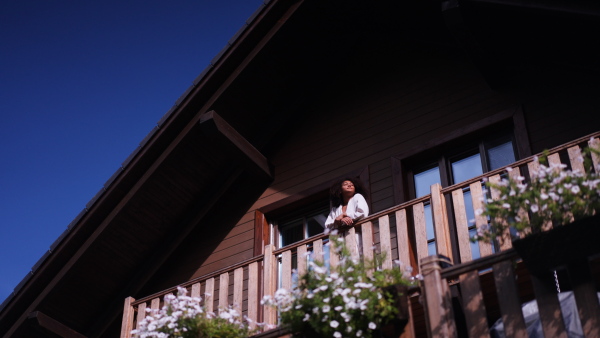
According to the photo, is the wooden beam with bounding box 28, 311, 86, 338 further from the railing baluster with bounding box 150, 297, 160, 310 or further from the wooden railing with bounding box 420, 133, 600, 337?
the wooden railing with bounding box 420, 133, 600, 337

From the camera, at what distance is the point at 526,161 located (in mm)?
8531

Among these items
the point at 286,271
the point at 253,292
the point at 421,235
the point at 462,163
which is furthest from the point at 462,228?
the point at 462,163

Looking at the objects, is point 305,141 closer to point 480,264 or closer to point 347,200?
point 347,200

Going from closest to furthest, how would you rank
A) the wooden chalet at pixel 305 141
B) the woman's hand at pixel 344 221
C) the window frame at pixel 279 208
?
the woman's hand at pixel 344 221 < the wooden chalet at pixel 305 141 < the window frame at pixel 279 208

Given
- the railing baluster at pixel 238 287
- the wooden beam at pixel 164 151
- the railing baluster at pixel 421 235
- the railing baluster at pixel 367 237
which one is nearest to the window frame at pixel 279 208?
the wooden beam at pixel 164 151

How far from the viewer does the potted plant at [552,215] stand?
21.2ft

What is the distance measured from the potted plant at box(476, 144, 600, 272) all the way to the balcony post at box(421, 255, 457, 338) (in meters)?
0.43

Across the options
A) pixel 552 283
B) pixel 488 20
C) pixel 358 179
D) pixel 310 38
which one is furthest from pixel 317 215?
pixel 552 283

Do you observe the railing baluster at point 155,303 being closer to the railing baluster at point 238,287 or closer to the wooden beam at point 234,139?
the railing baluster at point 238,287

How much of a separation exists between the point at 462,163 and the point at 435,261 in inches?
164

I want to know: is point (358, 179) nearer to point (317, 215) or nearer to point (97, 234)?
point (317, 215)

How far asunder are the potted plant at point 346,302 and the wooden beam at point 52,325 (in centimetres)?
525

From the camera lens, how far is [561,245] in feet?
21.3

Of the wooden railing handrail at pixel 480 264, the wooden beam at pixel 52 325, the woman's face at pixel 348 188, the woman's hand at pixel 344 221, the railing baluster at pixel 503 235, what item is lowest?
the wooden railing handrail at pixel 480 264
